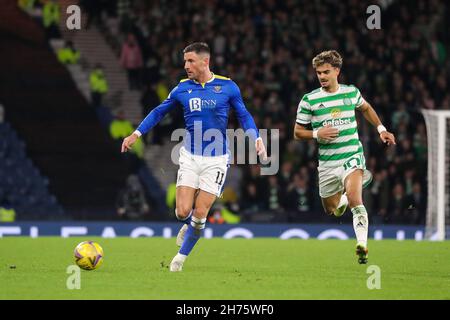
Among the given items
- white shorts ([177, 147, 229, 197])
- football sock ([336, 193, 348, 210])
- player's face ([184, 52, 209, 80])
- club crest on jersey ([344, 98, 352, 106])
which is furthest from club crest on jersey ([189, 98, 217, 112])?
football sock ([336, 193, 348, 210])

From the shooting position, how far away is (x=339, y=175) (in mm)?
12141

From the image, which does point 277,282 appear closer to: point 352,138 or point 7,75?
point 352,138

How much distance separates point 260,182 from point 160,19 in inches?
248

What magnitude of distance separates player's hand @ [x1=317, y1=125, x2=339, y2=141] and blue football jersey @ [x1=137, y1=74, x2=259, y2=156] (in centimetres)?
70

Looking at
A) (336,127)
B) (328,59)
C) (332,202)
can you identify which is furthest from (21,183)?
(328,59)

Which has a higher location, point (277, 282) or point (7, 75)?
point (7, 75)

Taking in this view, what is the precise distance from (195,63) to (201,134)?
74 centimetres

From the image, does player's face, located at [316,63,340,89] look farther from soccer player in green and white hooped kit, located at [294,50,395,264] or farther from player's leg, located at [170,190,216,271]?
player's leg, located at [170,190,216,271]

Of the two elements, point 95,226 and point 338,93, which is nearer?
point 338,93

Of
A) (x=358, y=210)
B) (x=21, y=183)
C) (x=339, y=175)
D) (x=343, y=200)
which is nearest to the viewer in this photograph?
(x=358, y=210)

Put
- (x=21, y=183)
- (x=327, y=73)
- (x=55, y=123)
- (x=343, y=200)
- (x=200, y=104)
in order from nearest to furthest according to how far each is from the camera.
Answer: (x=200, y=104) < (x=327, y=73) < (x=343, y=200) < (x=21, y=183) < (x=55, y=123)

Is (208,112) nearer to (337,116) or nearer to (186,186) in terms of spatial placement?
(186,186)
